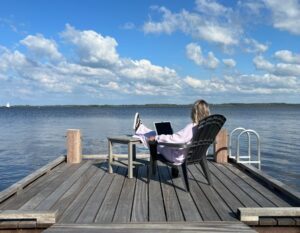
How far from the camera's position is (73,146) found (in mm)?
8023

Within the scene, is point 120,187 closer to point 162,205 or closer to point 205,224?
point 162,205

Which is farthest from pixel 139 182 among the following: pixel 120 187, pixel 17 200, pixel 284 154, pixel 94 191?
pixel 284 154

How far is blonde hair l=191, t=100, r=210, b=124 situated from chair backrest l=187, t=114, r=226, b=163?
0.52ft

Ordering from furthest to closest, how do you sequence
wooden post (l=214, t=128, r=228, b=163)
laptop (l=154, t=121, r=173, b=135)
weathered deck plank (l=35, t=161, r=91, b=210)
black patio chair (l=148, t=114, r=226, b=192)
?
wooden post (l=214, t=128, r=228, b=163) < laptop (l=154, t=121, r=173, b=135) < black patio chair (l=148, t=114, r=226, b=192) < weathered deck plank (l=35, t=161, r=91, b=210)

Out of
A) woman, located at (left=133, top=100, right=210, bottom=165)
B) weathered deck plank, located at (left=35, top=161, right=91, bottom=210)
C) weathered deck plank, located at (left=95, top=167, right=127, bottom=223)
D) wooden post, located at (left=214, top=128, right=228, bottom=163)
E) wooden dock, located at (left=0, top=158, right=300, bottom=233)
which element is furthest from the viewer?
wooden post, located at (left=214, top=128, right=228, bottom=163)

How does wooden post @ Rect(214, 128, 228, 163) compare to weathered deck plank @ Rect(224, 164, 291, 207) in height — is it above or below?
above

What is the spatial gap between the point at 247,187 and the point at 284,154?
1284 centimetres

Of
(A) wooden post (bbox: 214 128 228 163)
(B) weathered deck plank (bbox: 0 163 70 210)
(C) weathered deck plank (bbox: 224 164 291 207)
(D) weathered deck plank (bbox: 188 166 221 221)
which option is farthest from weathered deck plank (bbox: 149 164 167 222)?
(A) wooden post (bbox: 214 128 228 163)

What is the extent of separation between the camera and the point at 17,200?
16.7ft

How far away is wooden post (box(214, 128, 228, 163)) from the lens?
25.5 ft

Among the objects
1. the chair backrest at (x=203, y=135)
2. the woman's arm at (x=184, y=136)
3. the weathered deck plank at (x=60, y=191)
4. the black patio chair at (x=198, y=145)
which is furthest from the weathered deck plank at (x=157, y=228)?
the woman's arm at (x=184, y=136)

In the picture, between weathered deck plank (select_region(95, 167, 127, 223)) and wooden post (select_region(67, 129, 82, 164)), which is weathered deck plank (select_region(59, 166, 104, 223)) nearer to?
weathered deck plank (select_region(95, 167, 127, 223))

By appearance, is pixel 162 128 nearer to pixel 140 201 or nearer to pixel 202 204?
pixel 140 201

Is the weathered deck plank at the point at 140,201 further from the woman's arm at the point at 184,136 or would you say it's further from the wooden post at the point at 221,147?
the wooden post at the point at 221,147
